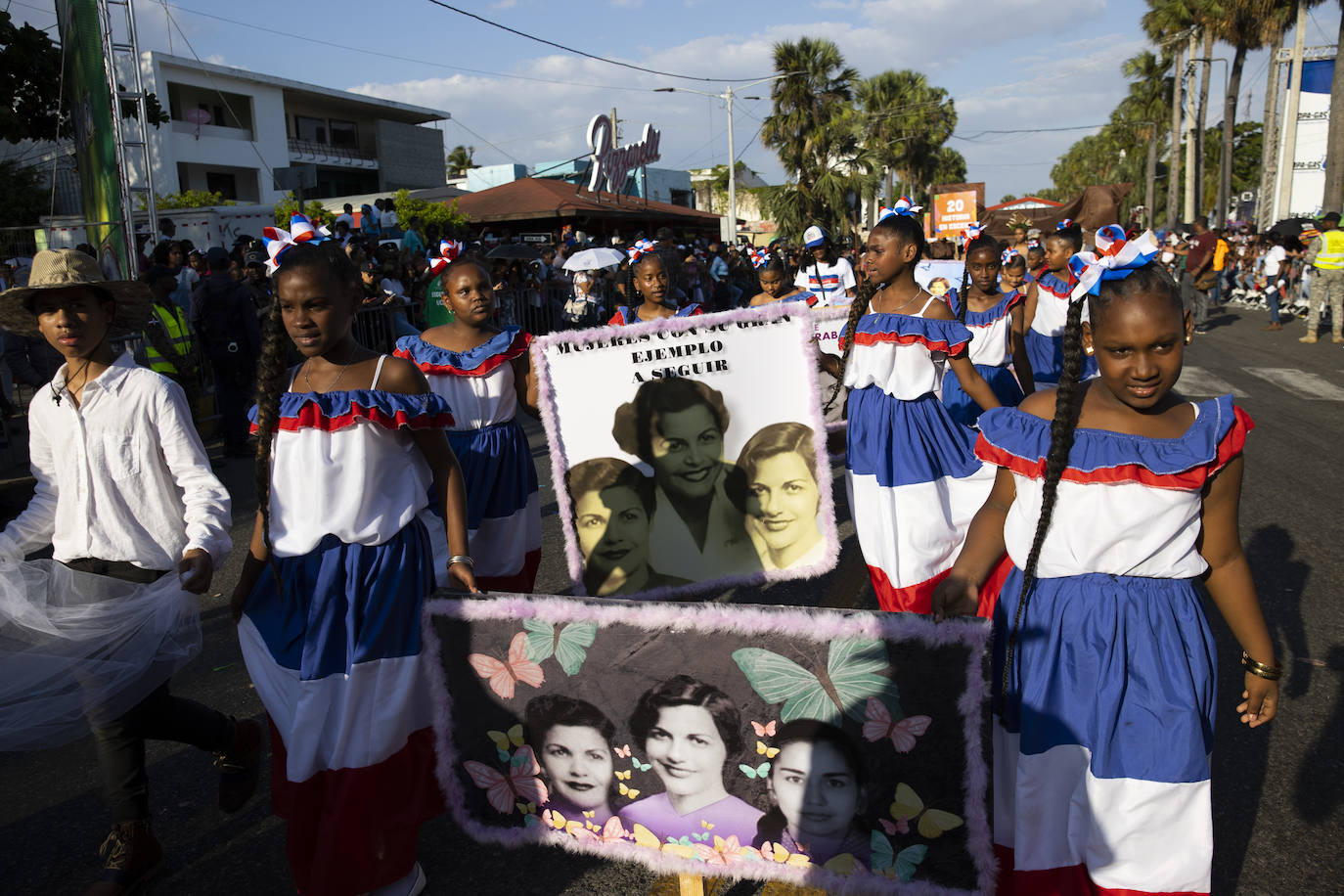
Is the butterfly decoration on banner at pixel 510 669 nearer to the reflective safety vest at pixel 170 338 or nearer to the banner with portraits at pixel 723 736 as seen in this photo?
the banner with portraits at pixel 723 736

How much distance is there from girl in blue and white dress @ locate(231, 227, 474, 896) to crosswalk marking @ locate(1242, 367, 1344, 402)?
11524mm

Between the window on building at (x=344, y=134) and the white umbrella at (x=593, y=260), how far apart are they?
33.6m

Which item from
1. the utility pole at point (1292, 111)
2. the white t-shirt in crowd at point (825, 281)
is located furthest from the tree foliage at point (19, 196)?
the utility pole at point (1292, 111)

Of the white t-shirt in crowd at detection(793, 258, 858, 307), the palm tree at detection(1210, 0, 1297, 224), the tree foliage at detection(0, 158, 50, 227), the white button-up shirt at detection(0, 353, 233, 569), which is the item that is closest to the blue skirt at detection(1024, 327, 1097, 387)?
the white t-shirt in crowd at detection(793, 258, 858, 307)

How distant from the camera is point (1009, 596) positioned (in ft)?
7.97

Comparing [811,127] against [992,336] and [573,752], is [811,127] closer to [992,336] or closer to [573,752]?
[992,336]

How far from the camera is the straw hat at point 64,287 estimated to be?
2.90m

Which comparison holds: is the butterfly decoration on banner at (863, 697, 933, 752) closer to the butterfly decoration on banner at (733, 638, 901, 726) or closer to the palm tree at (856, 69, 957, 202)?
the butterfly decoration on banner at (733, 638, 901, 726)

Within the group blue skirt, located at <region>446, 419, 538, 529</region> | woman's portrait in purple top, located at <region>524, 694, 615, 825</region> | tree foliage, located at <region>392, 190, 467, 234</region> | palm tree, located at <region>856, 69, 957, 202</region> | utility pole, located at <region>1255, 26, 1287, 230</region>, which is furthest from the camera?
palm tree, located at <region>856, 69, 957, 202</region>

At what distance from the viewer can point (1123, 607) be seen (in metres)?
2.20

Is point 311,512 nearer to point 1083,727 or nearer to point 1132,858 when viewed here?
point 1083,727

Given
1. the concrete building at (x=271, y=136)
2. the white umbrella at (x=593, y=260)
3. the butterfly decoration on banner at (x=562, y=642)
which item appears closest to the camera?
the butterfly decoration on banner at (x=562, y=642)

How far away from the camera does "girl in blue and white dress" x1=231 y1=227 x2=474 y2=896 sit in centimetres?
268

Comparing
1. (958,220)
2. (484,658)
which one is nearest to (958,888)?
(484,658)
